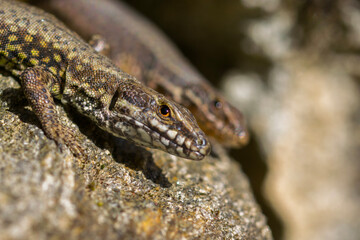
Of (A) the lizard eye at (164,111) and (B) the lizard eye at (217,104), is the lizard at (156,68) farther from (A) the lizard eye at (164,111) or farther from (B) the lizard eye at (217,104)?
(A) the lizard eye at (164,111)

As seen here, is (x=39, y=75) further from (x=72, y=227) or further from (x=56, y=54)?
(x=72, y=227)

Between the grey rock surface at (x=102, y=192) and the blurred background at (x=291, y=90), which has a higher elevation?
the blurred background at (x=291, y=90)

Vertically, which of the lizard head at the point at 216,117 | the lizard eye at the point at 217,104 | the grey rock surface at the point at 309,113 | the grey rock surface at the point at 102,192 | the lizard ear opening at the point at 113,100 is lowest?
the grey rock surface at the point at 102,192

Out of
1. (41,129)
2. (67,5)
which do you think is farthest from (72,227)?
(67,5)

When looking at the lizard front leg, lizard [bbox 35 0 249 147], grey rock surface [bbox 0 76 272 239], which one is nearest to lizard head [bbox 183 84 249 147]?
lizard [bbox 35 0 249 147]

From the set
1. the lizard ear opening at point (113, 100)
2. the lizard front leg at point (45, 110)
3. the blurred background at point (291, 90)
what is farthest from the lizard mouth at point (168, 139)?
the blurred background at point (291, 90)

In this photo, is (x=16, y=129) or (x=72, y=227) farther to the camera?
(x=16, y=129)
